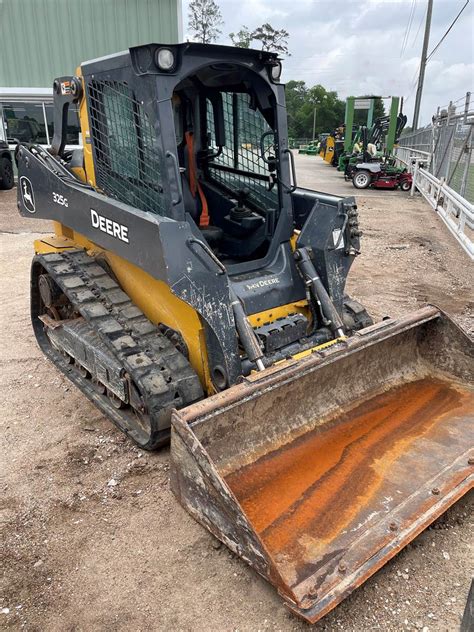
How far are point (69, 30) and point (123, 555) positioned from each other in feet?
58.0

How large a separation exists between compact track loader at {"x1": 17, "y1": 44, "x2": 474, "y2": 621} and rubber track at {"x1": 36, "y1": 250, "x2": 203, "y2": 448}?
0.01 meters

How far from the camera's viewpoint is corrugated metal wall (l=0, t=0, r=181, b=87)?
16234 millimetres

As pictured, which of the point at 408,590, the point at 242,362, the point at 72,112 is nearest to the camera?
the point at 408,590

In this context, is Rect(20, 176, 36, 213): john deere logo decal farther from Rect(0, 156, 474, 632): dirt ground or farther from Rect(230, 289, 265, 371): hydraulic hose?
Rect(230, 289, 265, 371): hydraulic hose

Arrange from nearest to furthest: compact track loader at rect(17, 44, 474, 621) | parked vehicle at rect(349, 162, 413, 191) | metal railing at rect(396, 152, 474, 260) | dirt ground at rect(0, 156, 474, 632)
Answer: dirt ground at rect(0, 156, 474, 632) → compact track loader at rect(17, 44, 474, 621) → metal railing at rect(396, 152, 474, 260) → parked vehicle at rect(349, 162, 413, 191)

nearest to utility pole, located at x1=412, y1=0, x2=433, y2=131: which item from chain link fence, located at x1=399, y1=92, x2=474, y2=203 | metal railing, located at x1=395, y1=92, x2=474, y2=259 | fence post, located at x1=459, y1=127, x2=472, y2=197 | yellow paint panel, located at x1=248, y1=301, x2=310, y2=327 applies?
metal railing, located at x1=395, y1=92, x2=474, y2=259

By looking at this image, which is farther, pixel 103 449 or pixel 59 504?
pixel 103 449

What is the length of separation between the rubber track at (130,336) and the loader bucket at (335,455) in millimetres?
532

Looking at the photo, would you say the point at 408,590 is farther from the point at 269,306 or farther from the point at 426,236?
the point at 426,236

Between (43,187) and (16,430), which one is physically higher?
(43,187)

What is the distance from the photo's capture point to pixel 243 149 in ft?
14.8

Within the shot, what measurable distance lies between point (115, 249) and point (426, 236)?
326 inches

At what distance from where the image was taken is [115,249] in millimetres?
3709

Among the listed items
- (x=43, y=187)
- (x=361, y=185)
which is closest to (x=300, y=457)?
(x=43, y=187)
